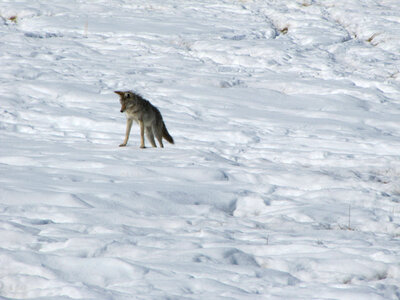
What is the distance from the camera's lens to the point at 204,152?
955cm

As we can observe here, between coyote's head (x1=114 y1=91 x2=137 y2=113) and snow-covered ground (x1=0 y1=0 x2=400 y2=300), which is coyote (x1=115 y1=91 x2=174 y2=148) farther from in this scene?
snow-covered ground (x1=0 y1=0 x2=400 y2=300)

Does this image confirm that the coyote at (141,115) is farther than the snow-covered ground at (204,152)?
Yes

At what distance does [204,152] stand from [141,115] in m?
1.30

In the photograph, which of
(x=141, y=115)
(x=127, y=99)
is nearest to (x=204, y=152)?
(x=141, y=115)

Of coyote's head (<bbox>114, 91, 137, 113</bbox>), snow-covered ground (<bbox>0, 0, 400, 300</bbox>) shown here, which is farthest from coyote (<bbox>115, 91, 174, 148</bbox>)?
snow-covered ground (<bbox>0, 0, 400, 300</bbox>)

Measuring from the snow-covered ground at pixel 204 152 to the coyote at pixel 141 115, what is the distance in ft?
1.53

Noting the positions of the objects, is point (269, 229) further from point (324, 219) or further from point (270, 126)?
point (270, 126)

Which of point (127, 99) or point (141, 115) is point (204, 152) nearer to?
point (141, 115)

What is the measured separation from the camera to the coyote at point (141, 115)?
9.39 meters

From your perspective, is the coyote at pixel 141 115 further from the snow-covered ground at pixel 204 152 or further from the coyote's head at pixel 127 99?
the snow-covered ground at pixel 204 152

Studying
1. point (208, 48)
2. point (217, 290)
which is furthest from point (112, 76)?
point (217, 290)

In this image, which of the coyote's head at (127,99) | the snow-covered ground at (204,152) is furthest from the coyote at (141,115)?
the snow-covered ground at (204,152)

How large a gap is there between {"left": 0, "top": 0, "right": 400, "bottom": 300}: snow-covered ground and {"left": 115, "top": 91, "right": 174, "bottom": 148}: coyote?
1.53 feet

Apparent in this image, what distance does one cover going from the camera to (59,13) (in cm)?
2127
